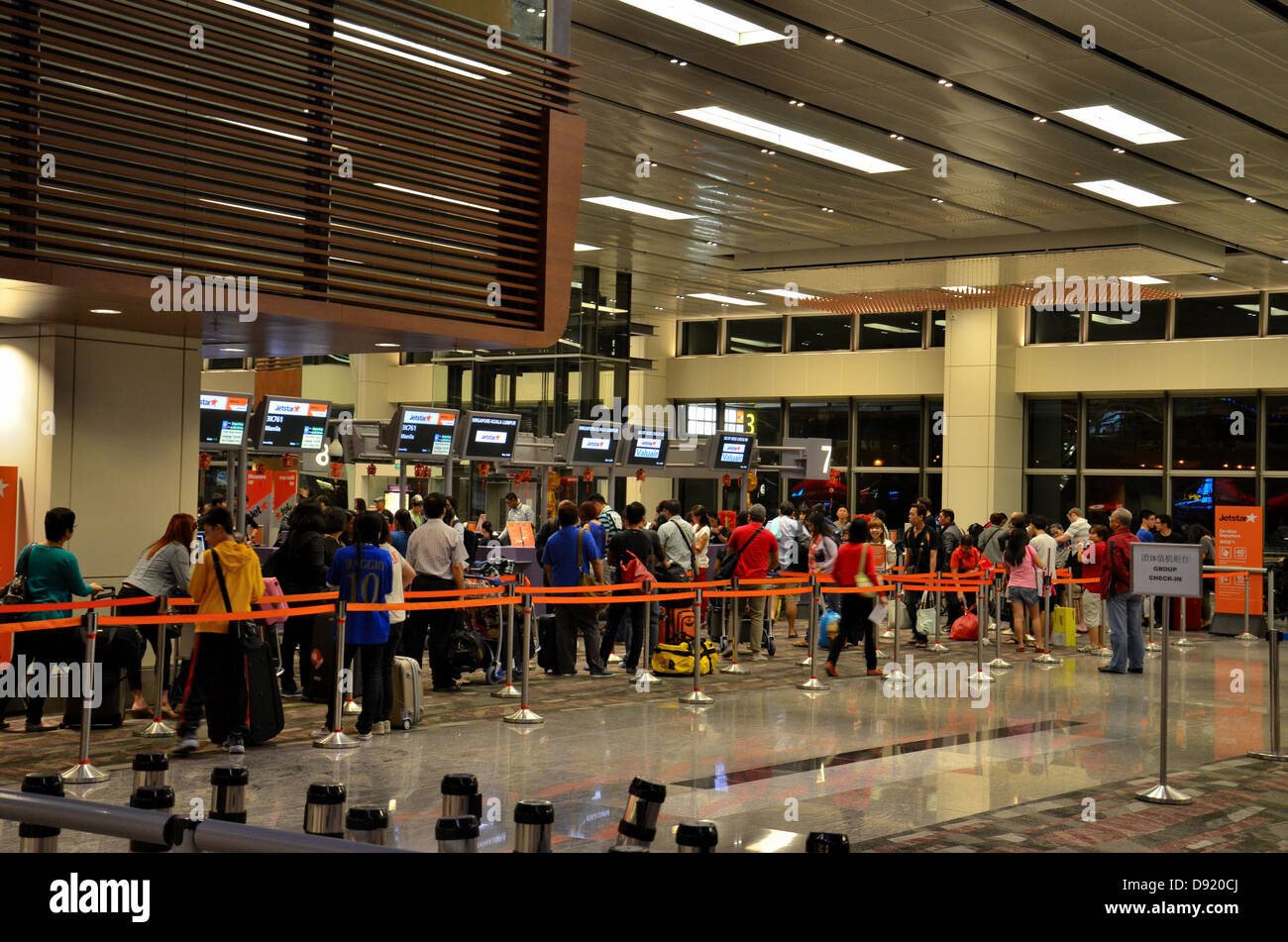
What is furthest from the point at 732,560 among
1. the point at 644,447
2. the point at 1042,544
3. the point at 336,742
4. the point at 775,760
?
the point at 336,742

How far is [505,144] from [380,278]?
156 cm

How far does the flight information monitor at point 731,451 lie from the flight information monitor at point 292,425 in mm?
6745

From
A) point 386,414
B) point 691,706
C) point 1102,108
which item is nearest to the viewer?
point 691,706

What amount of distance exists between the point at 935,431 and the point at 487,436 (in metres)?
13.2

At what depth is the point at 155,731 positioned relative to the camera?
9047mm

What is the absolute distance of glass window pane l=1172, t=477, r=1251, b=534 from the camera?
962 inches

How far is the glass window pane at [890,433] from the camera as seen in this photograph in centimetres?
2814

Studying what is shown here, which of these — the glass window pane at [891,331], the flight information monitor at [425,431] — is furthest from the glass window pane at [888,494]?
the flight information monitor at [425,431]

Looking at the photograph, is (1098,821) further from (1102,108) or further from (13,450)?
(1102,108)

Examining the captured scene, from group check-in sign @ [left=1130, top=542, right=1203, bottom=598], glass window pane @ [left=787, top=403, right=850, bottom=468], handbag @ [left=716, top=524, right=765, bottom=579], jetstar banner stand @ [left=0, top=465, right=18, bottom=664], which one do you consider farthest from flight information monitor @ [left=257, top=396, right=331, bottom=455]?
glass window pane @ [left=787, top=403, right=850, bottom=468]

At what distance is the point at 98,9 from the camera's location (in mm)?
7750

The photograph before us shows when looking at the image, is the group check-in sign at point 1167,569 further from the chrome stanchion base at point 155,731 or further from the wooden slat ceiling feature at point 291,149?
the chrome stanchion base at point 155,731

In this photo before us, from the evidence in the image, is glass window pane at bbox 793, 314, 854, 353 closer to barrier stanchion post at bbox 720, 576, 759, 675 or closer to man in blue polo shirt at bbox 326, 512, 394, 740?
barrier stanchion post at bbox 720, 576, 759, 675
